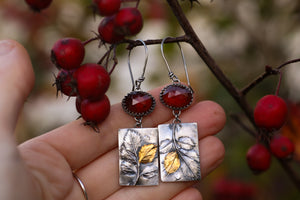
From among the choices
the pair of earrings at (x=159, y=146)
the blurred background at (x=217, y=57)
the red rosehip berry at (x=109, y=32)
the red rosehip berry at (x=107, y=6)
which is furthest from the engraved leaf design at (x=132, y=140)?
the blurred background at (x=217, y=57)

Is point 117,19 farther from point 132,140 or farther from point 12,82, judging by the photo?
point 132,140

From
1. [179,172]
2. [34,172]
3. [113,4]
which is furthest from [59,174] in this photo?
[113,4]

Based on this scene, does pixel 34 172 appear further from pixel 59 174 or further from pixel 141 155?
pixel 141 155

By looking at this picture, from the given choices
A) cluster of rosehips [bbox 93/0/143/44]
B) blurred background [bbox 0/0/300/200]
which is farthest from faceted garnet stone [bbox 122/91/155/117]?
blurred background [bbox 0/0/300/200]

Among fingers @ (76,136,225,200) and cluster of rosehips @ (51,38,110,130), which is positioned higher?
cluster of rosehips @ (51,38,110,130)

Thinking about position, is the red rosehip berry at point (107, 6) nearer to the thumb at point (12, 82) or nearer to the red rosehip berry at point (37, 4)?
the red rosehip berry at point (37, 4)

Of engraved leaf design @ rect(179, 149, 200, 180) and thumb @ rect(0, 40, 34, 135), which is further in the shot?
engraved leaf design @ rect(179, 149, 200, 180)

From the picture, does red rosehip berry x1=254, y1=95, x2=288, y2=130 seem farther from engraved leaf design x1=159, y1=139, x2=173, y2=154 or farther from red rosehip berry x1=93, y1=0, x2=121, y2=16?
red rosehip berry x1=93, y1=0, x2=121, y2=16

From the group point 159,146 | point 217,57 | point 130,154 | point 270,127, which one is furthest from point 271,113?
point 217,57
